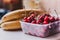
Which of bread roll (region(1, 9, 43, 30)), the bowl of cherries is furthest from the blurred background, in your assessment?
the bowl of cherries

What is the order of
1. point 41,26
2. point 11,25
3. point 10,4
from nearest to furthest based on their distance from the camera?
point 41,26 < point 11,25 < point 10,4

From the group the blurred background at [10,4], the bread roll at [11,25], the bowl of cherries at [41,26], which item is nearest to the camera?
the bowl of cherries at [41,26]

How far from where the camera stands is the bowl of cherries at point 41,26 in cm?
78

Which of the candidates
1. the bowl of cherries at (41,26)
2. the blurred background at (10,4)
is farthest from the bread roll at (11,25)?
the blurred background at (10,4)

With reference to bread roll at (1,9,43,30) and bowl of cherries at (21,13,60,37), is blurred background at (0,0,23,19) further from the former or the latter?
bowl of cherries at (21,13,60,37)

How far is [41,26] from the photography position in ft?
2.54

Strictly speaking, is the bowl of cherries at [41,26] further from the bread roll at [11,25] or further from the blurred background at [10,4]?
the blurred background at [10,4]

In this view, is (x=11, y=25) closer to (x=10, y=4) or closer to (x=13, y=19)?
(x=13, y=19)

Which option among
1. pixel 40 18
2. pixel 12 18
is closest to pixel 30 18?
pixel 40 18

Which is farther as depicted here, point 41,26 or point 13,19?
point 13,19

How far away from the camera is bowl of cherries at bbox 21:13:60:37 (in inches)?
30.7

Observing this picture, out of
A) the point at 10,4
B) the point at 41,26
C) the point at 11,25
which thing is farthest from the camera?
the point at 10,4

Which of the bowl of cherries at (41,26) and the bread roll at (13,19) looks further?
the bread roll at (13,19)

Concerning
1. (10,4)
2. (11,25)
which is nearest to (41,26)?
(11,25)
